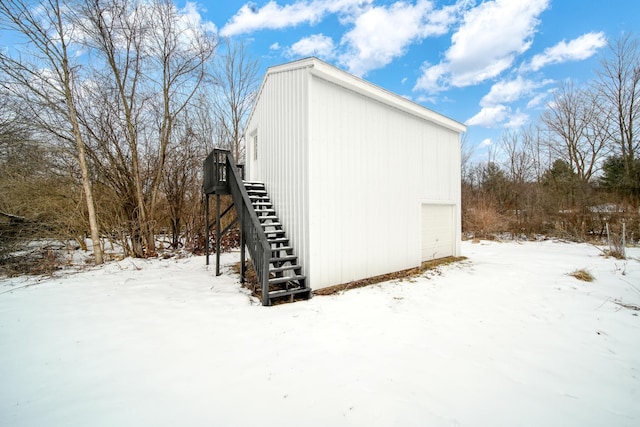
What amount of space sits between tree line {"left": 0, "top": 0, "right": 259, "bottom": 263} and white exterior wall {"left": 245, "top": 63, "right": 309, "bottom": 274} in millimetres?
4337

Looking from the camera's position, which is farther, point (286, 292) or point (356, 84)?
point (356, 84)

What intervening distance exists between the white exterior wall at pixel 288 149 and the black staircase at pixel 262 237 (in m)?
0.22

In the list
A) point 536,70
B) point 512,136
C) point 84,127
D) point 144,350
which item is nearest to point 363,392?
point 144,350

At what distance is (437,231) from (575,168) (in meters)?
14.2

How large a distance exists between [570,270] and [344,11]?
29.2 feet

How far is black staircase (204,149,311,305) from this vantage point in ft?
13.2

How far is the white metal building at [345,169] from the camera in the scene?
451cm

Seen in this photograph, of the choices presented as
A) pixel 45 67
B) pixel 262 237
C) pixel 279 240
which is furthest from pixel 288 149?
pixel 45 67

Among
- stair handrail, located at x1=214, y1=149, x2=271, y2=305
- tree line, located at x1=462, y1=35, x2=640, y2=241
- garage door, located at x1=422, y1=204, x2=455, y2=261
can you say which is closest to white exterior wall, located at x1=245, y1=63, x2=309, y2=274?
stair handrail, located at x1=214, y1=149, x2=271, y2=305

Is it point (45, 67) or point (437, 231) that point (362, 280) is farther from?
point (45, 67)

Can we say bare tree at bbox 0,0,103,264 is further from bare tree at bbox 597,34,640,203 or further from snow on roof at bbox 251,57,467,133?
bare tree at bbox 597,34,640,203

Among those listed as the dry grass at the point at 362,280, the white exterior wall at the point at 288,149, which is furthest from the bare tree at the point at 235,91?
the dry grass at the point at 362,280

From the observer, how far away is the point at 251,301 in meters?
4.04

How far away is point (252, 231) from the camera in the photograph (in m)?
4.45
